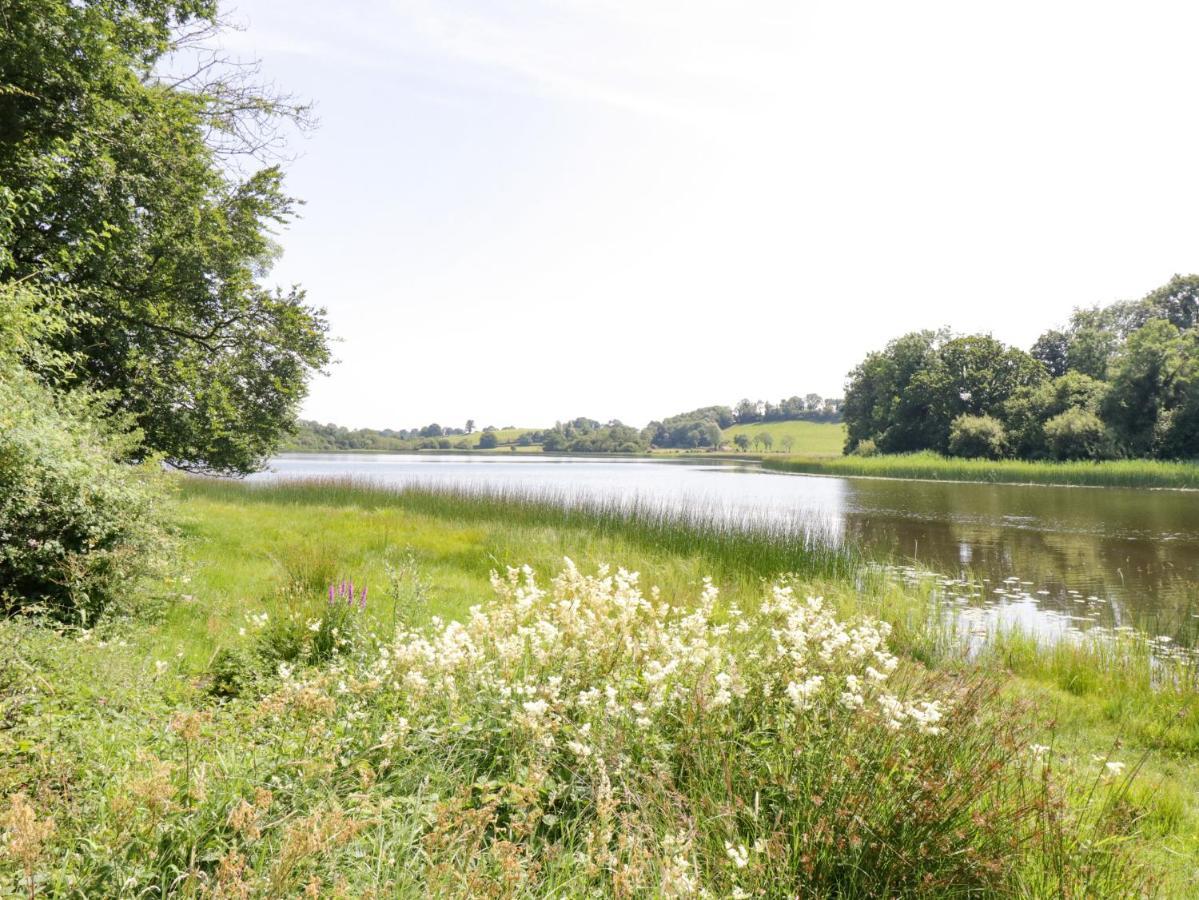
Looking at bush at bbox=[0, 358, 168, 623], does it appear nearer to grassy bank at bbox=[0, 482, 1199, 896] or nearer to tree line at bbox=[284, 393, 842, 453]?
grassy bank at bbox=[0, 482, 1199, 896]

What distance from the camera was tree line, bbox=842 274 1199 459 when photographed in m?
43.9

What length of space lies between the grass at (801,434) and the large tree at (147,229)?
9644 centimetres

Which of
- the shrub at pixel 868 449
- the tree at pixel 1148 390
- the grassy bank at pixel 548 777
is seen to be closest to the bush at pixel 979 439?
the tree at pixel 1148 390

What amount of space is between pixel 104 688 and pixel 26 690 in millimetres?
341

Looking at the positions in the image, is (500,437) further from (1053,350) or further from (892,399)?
(1053,350)

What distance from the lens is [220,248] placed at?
1366 cm

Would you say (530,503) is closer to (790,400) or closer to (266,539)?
(266,539)

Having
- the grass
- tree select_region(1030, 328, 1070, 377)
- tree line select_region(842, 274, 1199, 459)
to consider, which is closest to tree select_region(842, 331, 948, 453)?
tree line select_region(842, 274, 1199, 459)

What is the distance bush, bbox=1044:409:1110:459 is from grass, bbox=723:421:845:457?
55.8 m

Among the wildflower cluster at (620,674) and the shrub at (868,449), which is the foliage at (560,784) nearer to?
the wildflower cluster at (620,674)

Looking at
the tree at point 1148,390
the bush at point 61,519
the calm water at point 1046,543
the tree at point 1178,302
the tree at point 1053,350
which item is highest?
the tree at point 1178,302

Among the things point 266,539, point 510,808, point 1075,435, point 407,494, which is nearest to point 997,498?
point 1075,435

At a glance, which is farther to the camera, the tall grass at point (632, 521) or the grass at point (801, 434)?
the grass at point (801, 434)

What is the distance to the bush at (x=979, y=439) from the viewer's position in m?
50.9
